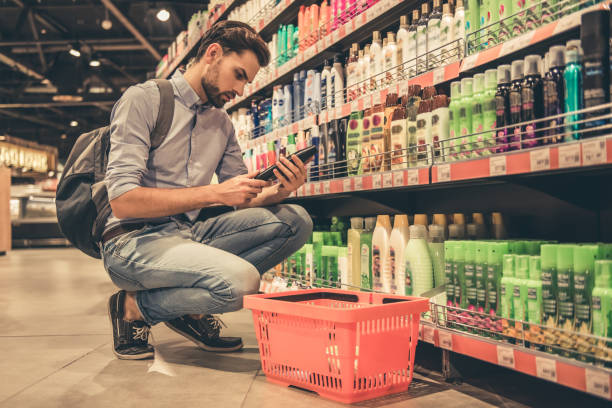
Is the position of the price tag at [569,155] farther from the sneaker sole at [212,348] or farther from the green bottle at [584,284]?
the sneaker sole at [212,348]

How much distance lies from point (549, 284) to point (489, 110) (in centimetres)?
63

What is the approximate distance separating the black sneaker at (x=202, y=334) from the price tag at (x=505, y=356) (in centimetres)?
114

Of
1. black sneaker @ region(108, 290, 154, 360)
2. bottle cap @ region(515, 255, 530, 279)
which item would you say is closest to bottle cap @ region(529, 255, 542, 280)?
bottle cap @ region(515, 255, 530, 279)

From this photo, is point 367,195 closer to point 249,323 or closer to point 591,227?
point 249,323

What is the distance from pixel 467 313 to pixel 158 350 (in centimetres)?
133

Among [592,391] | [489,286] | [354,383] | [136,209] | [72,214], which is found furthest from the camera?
[72,214]

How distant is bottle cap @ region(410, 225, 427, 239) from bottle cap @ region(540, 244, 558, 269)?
2.16 feet

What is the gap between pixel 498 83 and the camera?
5.86ft

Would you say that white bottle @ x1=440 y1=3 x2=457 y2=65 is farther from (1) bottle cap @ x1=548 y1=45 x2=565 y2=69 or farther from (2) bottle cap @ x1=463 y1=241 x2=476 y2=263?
(2) bottle cap @ x1=463 y1=241 x2=476 y2=263

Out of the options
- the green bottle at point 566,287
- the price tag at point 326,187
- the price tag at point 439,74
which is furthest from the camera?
the price tag at point 326,187

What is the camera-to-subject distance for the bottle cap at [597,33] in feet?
4.63

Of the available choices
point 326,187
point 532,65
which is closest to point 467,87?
point 532,65

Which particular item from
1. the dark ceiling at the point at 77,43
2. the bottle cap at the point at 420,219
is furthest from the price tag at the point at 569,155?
the dark ceiling at the point at 77,43

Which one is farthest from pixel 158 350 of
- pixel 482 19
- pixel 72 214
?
pixel 482 19
